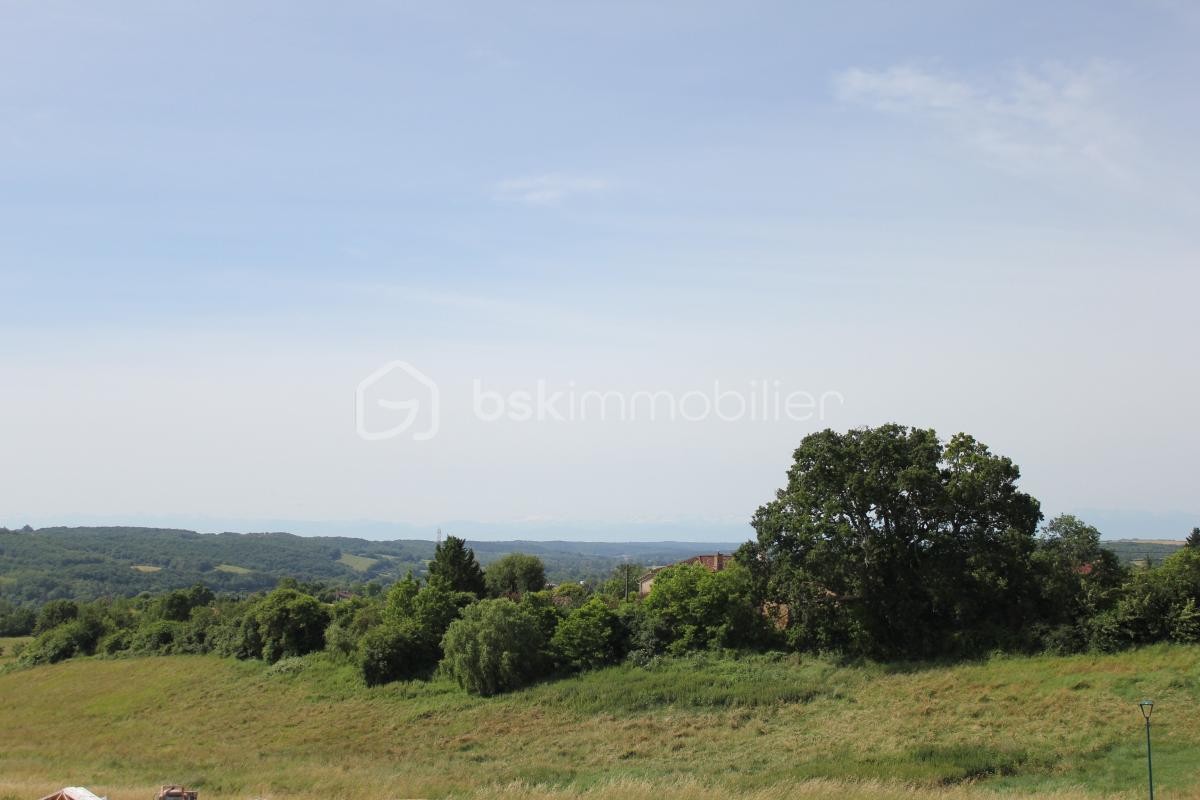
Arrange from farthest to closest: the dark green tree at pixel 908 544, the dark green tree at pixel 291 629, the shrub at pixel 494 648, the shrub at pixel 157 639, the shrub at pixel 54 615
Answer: the shrub at pixel 54 615 < the shrub at pixel 157 639 < the dark green tree at pixel 291 629 < the shrub at pixel 494 648 < the dark green tree at pixel 908 544

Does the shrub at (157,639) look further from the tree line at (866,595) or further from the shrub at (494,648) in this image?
the shrub at (494,648)

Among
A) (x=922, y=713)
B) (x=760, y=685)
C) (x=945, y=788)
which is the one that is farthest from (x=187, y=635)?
(x=945, y=788)

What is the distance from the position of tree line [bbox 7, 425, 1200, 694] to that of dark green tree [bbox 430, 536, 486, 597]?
6831 mm

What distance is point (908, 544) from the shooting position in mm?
40188

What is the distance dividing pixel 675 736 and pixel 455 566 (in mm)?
27935

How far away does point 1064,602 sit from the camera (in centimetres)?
3797

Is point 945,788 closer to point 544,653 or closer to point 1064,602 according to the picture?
point 1064,602

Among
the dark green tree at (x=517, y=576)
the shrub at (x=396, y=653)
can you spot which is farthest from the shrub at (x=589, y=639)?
the dark green tree at (x=517, y=576)

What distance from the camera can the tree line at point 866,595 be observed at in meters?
37.5

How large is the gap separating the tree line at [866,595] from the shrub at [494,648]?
85 mm

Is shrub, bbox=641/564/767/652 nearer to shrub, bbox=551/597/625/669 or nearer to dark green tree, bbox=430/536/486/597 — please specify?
shrub, bbox=551/597/625/669

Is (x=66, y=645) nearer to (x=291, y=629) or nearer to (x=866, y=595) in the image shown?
(x=291, y=629)

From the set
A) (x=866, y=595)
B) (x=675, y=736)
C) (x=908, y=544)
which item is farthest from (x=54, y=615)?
(x=908, y=544)

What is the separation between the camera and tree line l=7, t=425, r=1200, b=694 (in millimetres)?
37500
